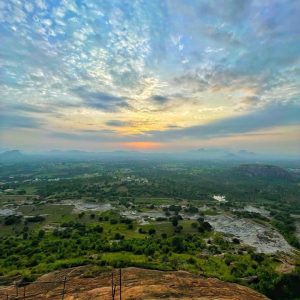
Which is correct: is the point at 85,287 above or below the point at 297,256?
above

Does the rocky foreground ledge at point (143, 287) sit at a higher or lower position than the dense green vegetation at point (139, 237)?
higher

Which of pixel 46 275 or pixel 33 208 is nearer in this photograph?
pixel 46 275

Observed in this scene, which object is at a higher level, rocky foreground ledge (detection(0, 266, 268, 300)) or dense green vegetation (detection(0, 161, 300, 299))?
rocky foreground ledge (detection(0, 266, 268, 300))

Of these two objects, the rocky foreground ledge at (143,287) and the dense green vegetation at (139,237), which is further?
the dense green vegetation at (139,237)

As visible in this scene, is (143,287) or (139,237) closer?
(143,287)

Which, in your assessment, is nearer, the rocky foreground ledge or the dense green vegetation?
the rocky foreground ledge

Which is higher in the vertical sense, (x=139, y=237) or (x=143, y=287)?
(x=143, y=287)

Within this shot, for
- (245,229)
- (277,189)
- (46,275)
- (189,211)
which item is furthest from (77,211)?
(277,189)

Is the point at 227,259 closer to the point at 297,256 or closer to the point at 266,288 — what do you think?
the point at 266,288
